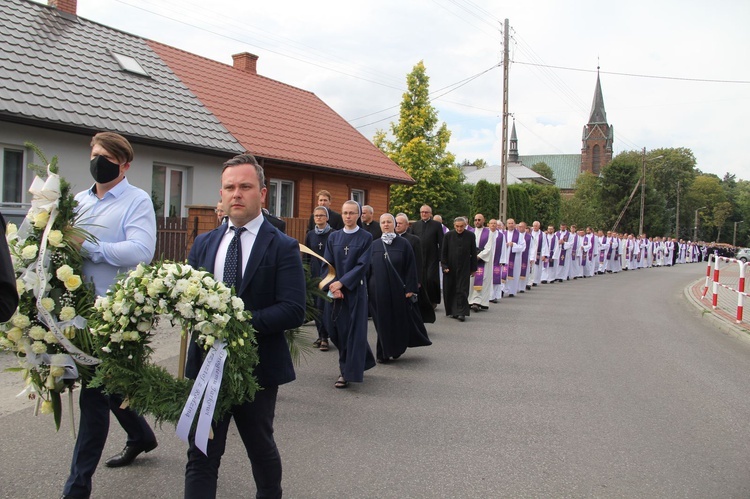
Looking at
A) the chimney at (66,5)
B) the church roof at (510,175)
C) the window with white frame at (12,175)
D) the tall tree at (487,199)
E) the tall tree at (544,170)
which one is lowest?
the window with white frame at (12,175)

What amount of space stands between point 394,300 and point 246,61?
17853 millimetres

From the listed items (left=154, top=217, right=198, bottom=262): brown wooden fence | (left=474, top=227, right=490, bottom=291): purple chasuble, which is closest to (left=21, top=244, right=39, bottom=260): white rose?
(left=154, top=217, right=198, bottom=262): brown wooden fence

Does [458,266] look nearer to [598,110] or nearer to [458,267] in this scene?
[458,267]

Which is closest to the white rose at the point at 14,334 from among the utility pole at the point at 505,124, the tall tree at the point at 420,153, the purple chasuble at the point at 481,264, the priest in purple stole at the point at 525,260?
the purple chasuble at the point at 481,264

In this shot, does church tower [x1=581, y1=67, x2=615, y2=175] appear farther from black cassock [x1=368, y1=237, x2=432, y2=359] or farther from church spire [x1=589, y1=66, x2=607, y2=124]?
black cassock [x1=368, y1=237, x2=432, y2=359]

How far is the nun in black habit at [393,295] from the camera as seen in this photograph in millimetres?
8281

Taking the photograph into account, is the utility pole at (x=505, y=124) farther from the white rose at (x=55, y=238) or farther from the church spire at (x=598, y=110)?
the church spire at (x=598, y=110)

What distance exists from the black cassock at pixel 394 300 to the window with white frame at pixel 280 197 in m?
10.4

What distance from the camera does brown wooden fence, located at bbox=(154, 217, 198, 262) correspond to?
39.5 ft

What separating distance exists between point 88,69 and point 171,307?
1326cm

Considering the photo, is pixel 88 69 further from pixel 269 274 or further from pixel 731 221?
pixel 731 221

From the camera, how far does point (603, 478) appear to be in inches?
174

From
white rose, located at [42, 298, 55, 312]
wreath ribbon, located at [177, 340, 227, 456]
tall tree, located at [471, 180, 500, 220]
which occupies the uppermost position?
tall tree, located at [471, 180, 500, 220]

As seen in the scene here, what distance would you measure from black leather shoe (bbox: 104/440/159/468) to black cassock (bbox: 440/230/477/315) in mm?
8544
